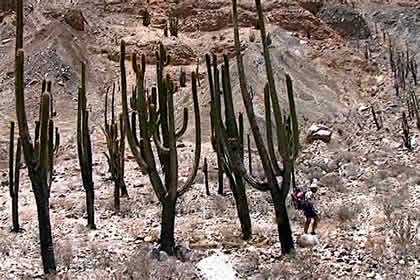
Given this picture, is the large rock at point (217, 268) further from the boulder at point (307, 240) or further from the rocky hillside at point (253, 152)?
the boulder at point (307, 240)

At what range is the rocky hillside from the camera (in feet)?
36.5

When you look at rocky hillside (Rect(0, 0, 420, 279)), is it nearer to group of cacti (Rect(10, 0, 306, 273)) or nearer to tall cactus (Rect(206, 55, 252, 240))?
tall cactus (Rect(206, 55, 252, 240))

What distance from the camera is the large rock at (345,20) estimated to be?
37156 mm

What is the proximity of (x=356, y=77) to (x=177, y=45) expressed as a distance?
9.62 metres

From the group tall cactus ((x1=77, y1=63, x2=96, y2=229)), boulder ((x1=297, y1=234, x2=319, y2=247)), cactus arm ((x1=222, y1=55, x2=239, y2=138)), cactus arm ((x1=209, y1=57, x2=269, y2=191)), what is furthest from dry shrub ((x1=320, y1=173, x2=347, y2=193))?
tall cactus ((x1=77, y1=63, x2=96, y2=229))

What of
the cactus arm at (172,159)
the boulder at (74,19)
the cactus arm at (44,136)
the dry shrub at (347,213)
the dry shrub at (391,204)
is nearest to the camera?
the cactus arm at (44,136)

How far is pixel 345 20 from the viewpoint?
38.2 metres

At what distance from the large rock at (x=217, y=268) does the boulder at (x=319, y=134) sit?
Result: 47.4 ft

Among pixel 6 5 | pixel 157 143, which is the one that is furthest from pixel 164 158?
pixel 6 5

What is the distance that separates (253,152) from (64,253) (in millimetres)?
12914

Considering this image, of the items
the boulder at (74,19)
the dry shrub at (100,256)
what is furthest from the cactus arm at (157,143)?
the boulder at (74,19)

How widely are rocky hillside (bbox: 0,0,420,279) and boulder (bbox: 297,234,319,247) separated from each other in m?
0.15

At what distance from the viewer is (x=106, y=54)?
36.2 metres

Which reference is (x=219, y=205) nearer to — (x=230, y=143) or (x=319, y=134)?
(x=230, y=143)
